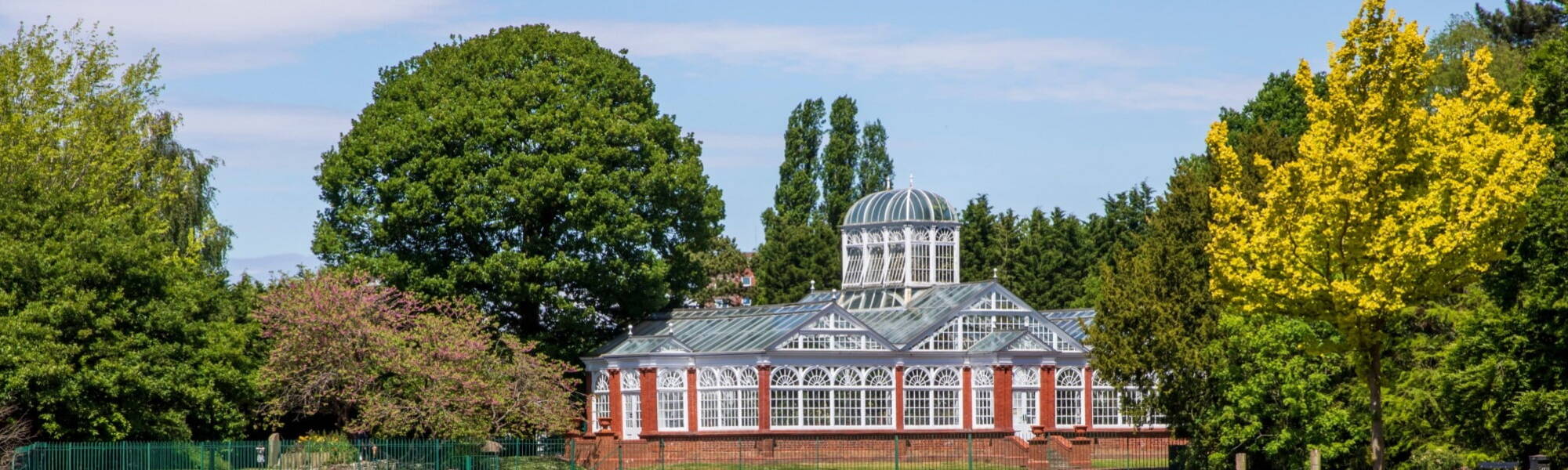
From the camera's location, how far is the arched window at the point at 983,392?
186 ft

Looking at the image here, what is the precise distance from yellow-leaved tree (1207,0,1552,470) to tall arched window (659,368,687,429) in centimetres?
2525

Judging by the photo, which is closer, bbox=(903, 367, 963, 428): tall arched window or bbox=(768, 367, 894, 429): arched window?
bbox=(768, 367, 894, 429): arched window

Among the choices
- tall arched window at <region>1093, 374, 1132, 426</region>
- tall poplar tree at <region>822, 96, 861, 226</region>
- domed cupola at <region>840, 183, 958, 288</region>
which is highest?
tall poplar tree at <region>822, 96, 861, 226</region>

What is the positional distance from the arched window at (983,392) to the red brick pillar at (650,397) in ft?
29.6

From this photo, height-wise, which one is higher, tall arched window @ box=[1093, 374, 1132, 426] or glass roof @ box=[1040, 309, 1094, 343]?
glass roof @ box=[1040, 309, 1094, 343]

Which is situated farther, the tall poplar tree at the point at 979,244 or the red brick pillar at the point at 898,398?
the tall poplar tree at the point at 979,244

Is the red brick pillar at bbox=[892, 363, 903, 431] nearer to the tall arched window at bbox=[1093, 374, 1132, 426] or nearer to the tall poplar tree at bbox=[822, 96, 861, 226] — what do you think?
the tall arched window at bbox=[1093, 374, 1132, 426]

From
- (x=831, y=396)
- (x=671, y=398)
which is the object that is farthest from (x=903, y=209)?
(x=671, y=398)

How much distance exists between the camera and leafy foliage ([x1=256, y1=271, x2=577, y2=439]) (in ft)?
161

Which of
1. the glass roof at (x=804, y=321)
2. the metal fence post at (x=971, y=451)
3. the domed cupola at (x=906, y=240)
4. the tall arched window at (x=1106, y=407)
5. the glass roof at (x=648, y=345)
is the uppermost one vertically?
the domed cupola at (x=906, y=240)

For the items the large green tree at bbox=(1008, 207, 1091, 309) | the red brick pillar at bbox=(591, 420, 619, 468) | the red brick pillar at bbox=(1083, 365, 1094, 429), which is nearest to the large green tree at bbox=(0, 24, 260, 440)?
the red brick pillar at bbox=(591, 420, 619, 468)

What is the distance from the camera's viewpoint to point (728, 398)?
54.8 metres

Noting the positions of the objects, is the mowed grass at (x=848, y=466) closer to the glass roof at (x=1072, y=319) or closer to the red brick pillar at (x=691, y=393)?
the red brick pillar at (x=691, y=393)

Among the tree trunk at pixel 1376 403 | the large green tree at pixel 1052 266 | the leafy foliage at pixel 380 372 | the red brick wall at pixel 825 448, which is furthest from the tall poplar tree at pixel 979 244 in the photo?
the tree trunk at pixel 1376 403
